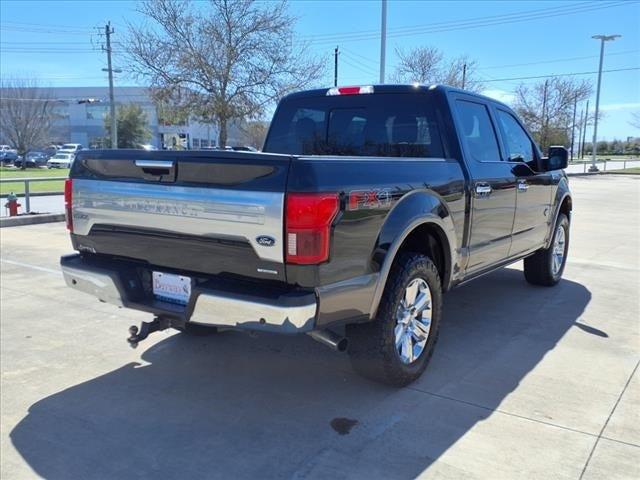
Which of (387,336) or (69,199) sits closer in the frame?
(387,336)

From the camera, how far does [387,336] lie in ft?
11.4

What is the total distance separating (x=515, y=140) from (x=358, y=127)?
174cm

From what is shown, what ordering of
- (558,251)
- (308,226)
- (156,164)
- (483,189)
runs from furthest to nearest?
(558,251), (483,189), (156,164), (308,226)

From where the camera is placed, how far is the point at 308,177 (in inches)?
110

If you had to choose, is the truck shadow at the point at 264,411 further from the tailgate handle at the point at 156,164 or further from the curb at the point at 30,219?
the curb at the point at 30,219

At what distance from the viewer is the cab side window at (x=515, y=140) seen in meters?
5.32

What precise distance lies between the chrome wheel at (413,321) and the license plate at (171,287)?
1289 mm

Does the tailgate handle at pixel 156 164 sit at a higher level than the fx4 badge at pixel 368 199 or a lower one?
higher

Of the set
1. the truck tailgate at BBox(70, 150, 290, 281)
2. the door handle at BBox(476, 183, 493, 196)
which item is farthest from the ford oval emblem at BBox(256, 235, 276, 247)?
the door handle at BBox(476, 183, 493, 196)

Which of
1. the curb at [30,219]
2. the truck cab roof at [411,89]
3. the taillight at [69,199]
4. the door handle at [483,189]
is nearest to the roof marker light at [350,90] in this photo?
the truck cab roof at [411,89]

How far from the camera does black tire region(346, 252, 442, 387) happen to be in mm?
3451

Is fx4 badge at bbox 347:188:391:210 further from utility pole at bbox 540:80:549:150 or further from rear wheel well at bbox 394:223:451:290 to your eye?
utility pole at bbox 540:80:549:150

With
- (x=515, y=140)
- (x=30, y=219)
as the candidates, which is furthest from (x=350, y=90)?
(x=30, y=219)

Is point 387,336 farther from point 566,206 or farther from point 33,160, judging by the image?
point 33,160
